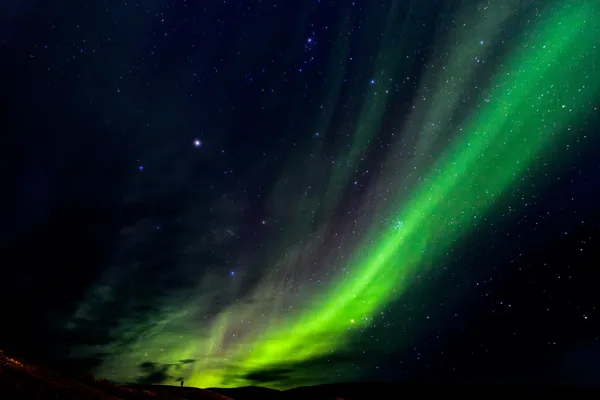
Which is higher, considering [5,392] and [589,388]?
[589,388]

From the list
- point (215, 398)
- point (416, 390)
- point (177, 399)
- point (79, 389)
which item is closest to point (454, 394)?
point (416, 390)

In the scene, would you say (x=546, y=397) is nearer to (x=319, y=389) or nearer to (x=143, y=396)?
(x=319, y=389)

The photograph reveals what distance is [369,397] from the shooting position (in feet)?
201

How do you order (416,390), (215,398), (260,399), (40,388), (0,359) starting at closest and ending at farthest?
(40,388) < (0,359) < (215,398) < (260,399) < (416,390)

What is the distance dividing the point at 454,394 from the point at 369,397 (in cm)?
1352

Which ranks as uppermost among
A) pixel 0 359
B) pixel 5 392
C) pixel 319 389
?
pixel 319 389

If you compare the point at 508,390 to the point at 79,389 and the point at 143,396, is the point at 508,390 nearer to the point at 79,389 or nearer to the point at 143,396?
the point at 143,396

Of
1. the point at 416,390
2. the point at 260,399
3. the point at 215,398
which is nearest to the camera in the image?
the point at 215,398

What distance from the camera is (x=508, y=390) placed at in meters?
65.6

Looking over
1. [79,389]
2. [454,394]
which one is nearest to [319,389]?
[454,394]

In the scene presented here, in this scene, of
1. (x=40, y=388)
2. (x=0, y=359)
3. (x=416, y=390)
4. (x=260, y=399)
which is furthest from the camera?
(x=416, y=390)

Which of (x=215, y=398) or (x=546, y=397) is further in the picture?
(x=546, y=397)

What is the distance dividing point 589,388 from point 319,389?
4527cm

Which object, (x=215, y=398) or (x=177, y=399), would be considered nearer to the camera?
(x=177, y=399)
